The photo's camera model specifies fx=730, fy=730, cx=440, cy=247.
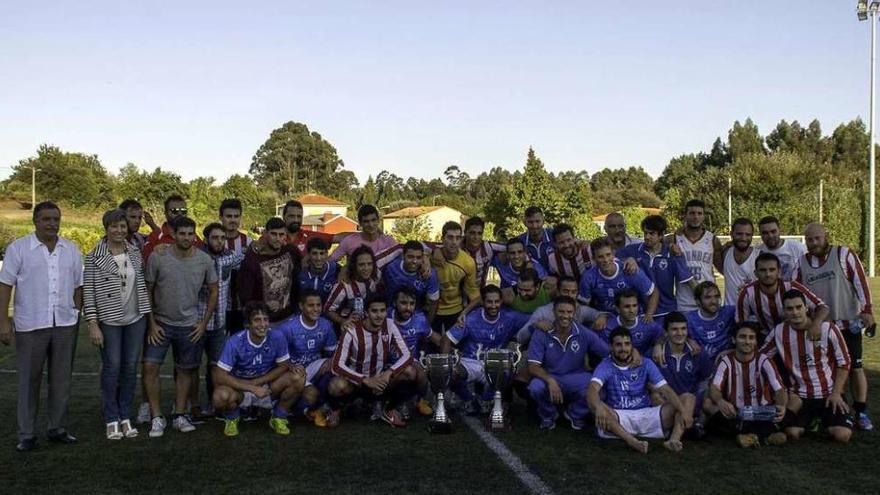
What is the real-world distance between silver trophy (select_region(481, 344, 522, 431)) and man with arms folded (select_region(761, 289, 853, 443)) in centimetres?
209

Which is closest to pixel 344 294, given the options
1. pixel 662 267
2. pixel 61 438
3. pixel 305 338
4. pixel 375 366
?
pixel 305 338

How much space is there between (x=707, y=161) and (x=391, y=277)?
226ft

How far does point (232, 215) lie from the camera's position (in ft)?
22.2

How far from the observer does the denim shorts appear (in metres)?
6.11

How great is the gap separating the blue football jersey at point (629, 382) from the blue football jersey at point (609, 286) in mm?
974

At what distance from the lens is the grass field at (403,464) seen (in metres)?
4.65

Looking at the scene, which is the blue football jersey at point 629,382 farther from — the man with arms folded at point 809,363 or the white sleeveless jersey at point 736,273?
the white sleeveless jersey at point 736,273

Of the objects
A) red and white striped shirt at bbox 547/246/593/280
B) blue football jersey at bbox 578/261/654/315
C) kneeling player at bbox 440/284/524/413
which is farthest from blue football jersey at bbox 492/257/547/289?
blue football jersey at bbox 578/261/654/315

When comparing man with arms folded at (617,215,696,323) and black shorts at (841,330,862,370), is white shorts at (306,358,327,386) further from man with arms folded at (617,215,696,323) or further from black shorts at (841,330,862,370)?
black shorts at (841,330,862,370)

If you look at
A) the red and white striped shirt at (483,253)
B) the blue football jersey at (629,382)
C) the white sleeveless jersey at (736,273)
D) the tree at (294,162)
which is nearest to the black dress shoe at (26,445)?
the red and white striped shirt at (483,253)

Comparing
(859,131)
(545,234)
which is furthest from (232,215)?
(859,131)

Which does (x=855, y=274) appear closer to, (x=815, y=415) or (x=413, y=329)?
(x=815, y=415)

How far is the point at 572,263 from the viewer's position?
7.29 metres

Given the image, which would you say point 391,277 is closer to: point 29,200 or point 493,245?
point 493,245
